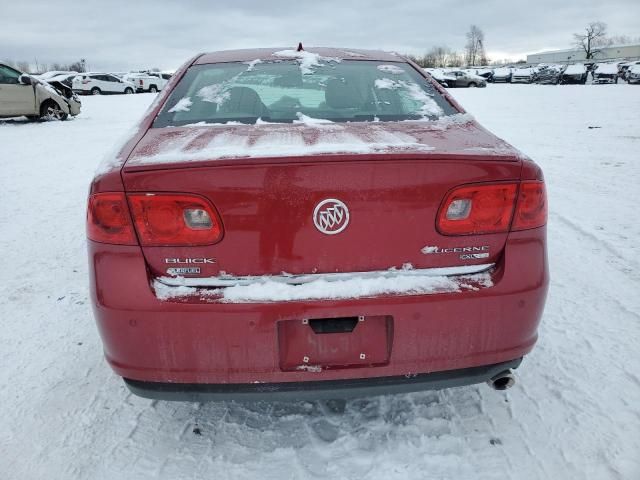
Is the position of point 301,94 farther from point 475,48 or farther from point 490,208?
point 475,48

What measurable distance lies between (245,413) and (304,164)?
1194 millimetres

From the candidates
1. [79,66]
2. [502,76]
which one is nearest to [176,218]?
[502,76]

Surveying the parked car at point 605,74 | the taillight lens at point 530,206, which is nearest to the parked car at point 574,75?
the parked car at point 605,74

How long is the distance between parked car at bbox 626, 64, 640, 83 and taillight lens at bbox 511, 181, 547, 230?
3170cm

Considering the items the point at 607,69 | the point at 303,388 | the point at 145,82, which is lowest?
the point at 303,388

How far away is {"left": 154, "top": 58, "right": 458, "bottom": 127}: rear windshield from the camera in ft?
7.61

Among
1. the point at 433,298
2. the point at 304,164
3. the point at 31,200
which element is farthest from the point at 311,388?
the point at 31,200

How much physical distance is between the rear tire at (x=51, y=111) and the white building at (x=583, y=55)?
2973 inches

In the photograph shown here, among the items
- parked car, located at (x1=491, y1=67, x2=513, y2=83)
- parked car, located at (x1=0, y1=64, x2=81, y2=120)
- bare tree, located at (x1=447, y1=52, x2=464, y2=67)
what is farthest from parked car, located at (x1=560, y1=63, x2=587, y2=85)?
bare tree, located at (x1=447, y1=52, x2=464, y2=67)

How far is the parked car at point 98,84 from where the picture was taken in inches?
1267

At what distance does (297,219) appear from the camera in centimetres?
164

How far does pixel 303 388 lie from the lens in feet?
5.77

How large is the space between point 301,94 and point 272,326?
1333 millimetres

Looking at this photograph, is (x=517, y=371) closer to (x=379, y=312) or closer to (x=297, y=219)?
(x=379, y=312)
